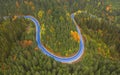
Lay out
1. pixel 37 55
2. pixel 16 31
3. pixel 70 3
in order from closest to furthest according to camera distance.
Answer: pixel 37 55, pixel 16 31, pixel 70 3

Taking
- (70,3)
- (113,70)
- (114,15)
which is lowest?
(113,70)

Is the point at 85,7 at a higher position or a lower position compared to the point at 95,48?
higher

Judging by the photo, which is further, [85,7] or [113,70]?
[85,7]

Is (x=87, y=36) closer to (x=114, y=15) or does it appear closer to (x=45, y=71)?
(x=45, y=71)

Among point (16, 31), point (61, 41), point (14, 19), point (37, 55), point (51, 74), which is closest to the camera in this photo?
point (51, 74)

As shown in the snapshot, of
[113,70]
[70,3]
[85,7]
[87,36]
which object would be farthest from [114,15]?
[113,70]

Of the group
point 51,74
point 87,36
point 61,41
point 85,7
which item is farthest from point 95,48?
point 85,7

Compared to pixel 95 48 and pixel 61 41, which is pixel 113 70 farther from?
pixel 61 41
